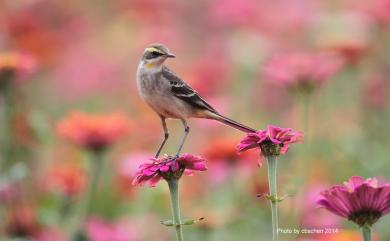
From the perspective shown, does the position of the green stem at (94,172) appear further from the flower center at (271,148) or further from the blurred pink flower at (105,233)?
the flower center at (271,148)

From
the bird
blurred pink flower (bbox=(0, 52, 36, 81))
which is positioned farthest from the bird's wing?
blurred pink flower (bbox=(0, 52, 36, 81))

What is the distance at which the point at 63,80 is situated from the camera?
6801 mm

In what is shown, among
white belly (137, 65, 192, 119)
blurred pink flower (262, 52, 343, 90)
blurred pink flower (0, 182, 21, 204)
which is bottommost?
blurred pink flower (0, 182, 21, 204)

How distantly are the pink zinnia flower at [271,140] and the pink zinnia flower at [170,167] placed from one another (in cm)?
13

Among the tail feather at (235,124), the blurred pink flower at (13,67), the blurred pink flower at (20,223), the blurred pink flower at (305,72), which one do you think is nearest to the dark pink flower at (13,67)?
the blurred pink flower at (13,67)

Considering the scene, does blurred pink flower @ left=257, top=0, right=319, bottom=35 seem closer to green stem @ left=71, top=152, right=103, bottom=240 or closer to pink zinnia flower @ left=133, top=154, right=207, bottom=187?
green stem @ left=71, top=152, right=103, bottom=240

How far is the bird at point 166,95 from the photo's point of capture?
315 centimetres

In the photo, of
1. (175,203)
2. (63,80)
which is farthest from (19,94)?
(175,203)

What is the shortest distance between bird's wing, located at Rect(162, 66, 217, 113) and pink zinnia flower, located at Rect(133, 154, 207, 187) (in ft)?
3.04

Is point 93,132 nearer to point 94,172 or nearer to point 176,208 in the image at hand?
point 94,172

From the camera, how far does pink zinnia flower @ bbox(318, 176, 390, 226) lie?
2.01m

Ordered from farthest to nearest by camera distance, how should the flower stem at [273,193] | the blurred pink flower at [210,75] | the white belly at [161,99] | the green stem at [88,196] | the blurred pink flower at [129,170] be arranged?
the blurred pink flower at [210,75]
the blurred pink flower at [129,170]
the green stem at [88,196]
the white belly at [161,99]
the flower stem at [273,193]

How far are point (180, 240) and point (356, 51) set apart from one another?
3.34m

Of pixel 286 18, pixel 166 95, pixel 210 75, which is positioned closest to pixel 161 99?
pixel 166 95
